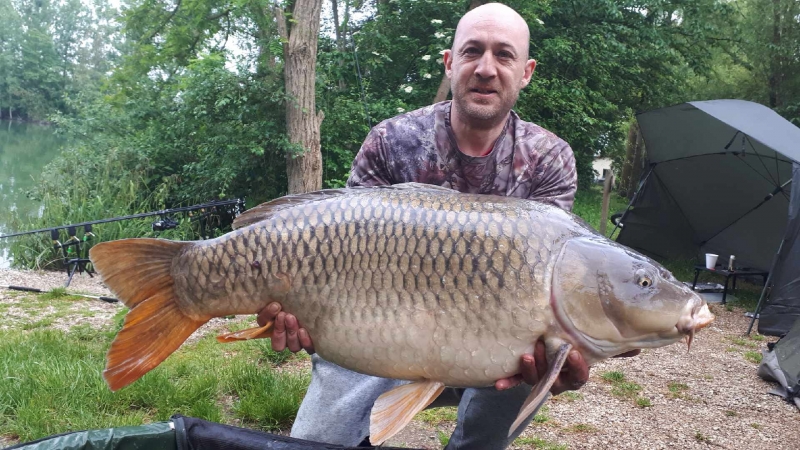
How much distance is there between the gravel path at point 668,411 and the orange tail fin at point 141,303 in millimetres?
1112

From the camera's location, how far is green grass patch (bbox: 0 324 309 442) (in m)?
1.86

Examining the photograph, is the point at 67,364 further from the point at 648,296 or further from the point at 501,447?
the point at 648,296

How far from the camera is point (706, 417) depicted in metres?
2.64

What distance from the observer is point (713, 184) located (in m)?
5.85

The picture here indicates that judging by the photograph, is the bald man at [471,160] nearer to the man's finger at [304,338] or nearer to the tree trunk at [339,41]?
the man's finger at [304,338]

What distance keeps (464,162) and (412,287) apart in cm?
65

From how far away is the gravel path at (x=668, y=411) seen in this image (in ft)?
7.51

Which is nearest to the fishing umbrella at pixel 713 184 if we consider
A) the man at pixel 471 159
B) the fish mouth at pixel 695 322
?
the man at pixel 471 159

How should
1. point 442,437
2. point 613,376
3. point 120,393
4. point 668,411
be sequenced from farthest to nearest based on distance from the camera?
1. point 613,376
2. point 668,411
3. point 442,437
4. point 120,393

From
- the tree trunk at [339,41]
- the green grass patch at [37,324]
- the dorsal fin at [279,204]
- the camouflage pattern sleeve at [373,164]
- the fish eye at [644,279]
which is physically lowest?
the green grass patch at [37,324]

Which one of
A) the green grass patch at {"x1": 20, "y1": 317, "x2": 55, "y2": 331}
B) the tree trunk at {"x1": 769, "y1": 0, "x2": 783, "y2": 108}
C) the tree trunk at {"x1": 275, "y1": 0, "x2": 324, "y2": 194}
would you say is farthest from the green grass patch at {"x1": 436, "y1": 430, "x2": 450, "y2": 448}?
the tree trunk at {"x1": 769, "y1": 0, "x2": 783, "y2": 108}

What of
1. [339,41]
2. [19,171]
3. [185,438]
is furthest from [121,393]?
[19,171]

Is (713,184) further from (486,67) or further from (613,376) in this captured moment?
(486,67)

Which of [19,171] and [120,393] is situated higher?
[19,171]
